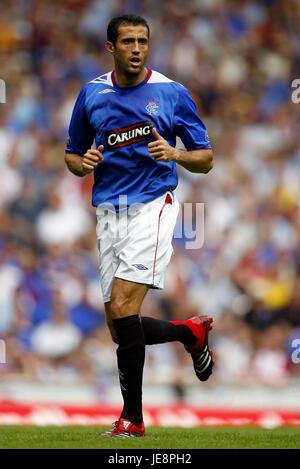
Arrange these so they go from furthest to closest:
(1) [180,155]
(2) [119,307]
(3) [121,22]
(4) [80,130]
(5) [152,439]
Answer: (4) [80,130]
(3) [121,22]
(1) [180,155]
(2) [119,307]
(5) [152,439]

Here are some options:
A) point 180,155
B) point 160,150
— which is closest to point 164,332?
point 180,155

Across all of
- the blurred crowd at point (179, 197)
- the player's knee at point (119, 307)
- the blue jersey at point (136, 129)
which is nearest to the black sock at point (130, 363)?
the player's knee at point (119, 307)

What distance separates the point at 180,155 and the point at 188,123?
304 mm

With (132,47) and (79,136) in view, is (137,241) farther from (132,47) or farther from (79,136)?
(132,47)

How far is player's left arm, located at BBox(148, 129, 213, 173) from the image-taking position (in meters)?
7.32

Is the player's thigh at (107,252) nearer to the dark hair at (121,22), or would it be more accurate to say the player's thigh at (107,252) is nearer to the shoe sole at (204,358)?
the shoe sole at (204,358)

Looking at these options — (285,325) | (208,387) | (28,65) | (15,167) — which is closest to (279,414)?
(208,387)

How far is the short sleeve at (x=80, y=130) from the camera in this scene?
784 cm

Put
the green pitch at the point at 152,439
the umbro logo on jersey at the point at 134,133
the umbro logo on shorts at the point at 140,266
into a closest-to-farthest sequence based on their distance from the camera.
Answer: the green pitch at the point at 152,439 < the umbro logo on shorts at the point at 140,266 < the umbro logo on jersey at the point at 134,133

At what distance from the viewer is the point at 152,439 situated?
23.7ft

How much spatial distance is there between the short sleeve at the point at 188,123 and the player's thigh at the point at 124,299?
1.06m

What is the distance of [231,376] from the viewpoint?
42.5 feet

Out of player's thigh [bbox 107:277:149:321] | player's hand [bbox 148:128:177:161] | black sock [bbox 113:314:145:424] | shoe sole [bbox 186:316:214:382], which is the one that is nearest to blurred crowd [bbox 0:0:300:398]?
shoe sole [bbox 186:316:214:382]

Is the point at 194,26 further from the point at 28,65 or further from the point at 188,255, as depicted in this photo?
the point at 188,255
